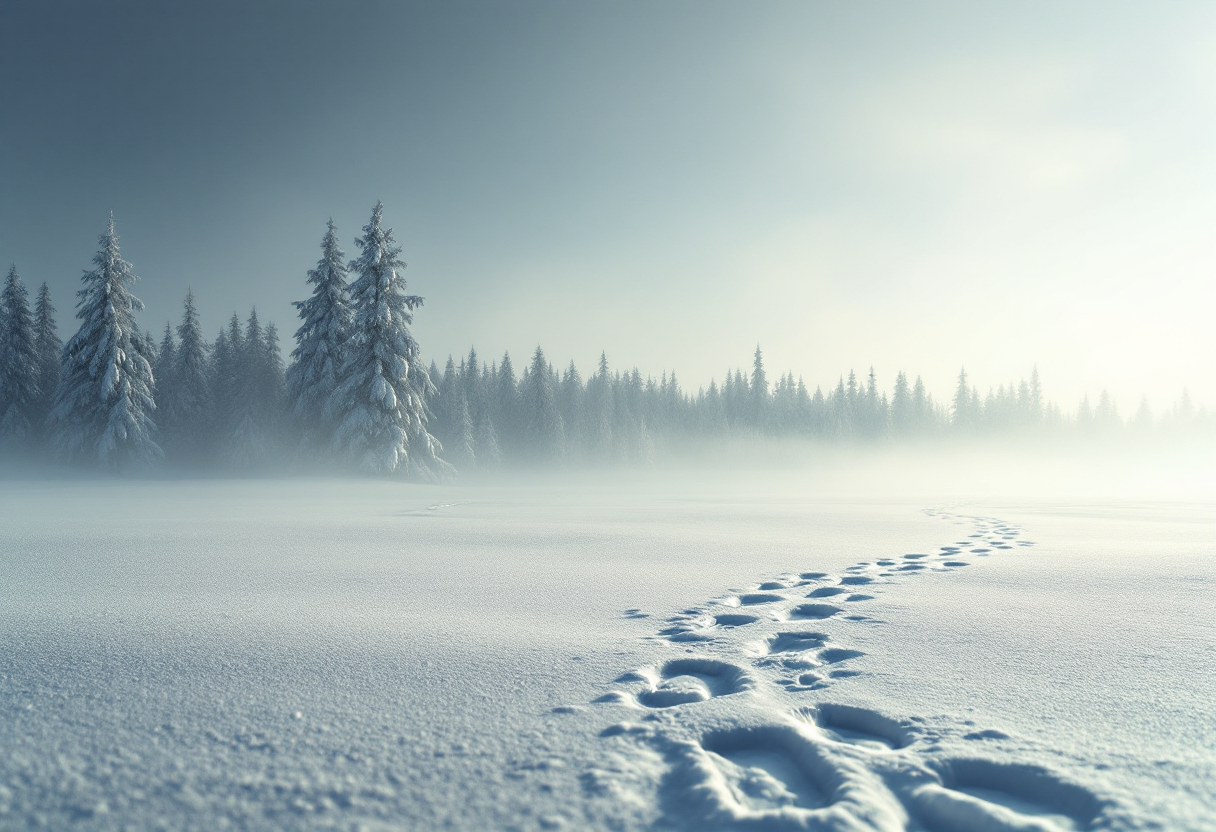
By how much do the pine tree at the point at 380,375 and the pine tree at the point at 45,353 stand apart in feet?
58.4

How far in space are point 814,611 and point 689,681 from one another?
118cm

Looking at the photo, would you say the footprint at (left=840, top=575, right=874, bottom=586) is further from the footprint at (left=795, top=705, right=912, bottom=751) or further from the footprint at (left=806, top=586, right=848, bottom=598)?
the footprint at (left=795, top=705, right=912, bottom=751)

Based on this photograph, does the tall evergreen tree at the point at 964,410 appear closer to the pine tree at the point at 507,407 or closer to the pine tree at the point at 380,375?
the pine tree at the point at 507,407

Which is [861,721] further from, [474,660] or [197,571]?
[197,571]

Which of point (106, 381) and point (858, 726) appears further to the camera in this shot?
point (106, 381)

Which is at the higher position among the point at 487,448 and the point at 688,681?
the point at 487,448

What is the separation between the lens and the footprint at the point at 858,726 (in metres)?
1.54

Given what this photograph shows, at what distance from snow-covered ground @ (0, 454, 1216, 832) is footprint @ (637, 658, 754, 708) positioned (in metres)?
0.01

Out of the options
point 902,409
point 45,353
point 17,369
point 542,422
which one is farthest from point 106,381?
point 902,409

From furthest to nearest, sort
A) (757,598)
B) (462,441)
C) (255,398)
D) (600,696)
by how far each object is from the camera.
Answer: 1. (462,441)
2. (255,398)
3. (757,598)
4. (600,696)

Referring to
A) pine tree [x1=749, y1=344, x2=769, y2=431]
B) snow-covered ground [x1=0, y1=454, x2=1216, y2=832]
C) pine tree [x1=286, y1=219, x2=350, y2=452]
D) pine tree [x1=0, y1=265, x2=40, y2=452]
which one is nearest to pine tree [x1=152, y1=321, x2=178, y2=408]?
pine tree [x1=0, y1=265, x2=40, y2=452]

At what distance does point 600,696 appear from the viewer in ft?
5.75

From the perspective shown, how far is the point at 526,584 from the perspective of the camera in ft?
11.1

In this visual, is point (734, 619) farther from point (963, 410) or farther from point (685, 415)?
point (963, 410)
